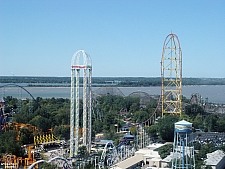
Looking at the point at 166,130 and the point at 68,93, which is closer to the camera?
the point at 166,130

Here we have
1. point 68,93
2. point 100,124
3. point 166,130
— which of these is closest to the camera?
point 166,130

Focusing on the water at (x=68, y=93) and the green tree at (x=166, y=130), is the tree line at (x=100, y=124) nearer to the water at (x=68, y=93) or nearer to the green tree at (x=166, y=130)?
the green tree at (x=166, y=130)

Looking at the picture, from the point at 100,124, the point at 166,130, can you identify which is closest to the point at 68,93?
the point at 100,124

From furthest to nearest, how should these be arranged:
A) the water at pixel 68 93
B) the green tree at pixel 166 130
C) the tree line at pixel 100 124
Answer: the water at pixel 68 93, the green tree at pixel 166 130, the tree line at pixel 100 124

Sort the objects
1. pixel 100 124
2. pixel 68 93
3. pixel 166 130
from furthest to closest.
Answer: pixel 68 93
pixel 100 124
pixel 166 130

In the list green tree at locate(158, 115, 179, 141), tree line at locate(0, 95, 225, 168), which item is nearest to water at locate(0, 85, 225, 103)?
tree line at locate(0, 95, 225, 168)

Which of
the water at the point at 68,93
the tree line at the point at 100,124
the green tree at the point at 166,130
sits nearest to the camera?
the tree line at the point at 100,124

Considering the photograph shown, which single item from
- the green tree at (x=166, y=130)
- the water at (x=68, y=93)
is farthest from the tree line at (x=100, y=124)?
the water at (x=68, y=93)

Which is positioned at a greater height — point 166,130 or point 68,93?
point 68,93

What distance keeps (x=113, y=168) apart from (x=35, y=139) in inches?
376

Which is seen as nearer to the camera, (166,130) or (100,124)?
(166,130)

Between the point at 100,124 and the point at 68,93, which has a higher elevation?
the point at 68,93

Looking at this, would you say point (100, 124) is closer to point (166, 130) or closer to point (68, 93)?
point (166, 130)

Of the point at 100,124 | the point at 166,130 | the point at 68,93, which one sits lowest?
the point at 100,124
